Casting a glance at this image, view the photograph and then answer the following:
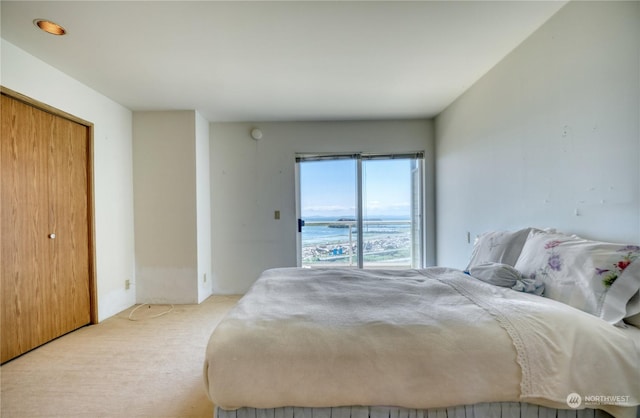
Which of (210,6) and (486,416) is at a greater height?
(210,6)

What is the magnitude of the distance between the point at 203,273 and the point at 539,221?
11.2ft

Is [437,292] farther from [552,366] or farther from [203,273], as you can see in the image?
[203,273]

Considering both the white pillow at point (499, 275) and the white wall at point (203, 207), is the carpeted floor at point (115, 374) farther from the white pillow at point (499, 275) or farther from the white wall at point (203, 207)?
the white pillow at point (499, 275)

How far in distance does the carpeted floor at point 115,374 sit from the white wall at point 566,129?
7.85ft

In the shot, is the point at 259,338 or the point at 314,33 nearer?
the point at 259,338

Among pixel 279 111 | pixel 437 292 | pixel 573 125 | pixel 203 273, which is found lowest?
pixel 203 273

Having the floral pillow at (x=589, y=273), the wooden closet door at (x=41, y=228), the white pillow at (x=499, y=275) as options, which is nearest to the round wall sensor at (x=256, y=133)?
the wooden closet door at (x=41, y=228)

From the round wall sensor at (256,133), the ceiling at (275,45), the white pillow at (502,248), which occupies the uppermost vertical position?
the ceiling at (275,45)

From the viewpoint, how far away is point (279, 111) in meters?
3.14

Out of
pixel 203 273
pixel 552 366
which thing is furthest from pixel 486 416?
pixel 203 273

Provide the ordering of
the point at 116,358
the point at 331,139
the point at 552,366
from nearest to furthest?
1. the point at 552,366
2. the point at 116,358
3. the point at 331,139

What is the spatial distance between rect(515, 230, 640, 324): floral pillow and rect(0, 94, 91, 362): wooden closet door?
3.44m

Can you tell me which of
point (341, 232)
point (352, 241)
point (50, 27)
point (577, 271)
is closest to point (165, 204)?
point (50, 27)

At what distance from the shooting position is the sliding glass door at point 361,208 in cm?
356
